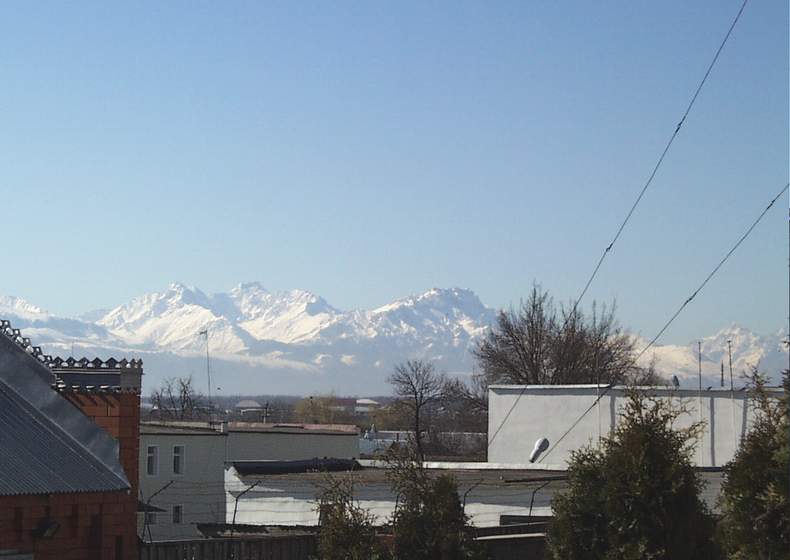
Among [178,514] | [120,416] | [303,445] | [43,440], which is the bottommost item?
[178,514]

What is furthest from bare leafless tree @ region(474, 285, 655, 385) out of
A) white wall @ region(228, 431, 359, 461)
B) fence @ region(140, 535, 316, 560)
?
fence @ region(140, 535, 316, 560)

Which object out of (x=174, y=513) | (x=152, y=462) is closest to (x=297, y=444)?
(x=152, y=462)

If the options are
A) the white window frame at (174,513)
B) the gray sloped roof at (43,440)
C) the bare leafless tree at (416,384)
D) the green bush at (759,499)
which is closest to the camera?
the green bush at (759,499)

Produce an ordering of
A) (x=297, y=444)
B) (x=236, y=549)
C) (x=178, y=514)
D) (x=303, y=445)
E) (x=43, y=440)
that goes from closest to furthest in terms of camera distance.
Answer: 1. (x=43, y=440)
2. (x=236, y=549)
3. (x=178, y=514)
4. (x=297, y=444)
5. (x=303, y=445)

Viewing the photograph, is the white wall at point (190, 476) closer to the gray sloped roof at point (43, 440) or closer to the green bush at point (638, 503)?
the gray sloped roof at point (43, 440)

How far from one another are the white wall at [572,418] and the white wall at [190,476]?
39.1 feet

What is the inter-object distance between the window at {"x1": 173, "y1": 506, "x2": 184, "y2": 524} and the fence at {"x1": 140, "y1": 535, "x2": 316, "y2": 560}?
29.4 meters

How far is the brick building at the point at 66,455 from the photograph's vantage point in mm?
19141

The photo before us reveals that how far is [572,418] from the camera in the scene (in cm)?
4597

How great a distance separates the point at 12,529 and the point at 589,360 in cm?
6882

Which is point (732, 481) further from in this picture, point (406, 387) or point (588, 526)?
point (406, 387)

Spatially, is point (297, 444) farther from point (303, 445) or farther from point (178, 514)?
point (178, 514)

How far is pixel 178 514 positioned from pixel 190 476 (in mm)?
7169

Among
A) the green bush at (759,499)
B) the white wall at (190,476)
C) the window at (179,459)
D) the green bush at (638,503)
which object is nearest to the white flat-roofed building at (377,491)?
the green bush at (638,503)
